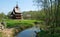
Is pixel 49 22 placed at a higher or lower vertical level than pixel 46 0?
lower

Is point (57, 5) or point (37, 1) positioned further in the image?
point (37, 1)

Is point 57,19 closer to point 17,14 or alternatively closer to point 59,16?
point 59,16

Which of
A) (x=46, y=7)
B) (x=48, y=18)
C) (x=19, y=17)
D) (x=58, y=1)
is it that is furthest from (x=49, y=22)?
(x=19, y=17)

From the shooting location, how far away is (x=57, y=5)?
22078 millimetres

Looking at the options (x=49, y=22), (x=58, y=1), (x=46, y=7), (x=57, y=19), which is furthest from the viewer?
(x=46, y=7)

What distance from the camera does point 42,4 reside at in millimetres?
30688

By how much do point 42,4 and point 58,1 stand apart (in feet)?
31.2

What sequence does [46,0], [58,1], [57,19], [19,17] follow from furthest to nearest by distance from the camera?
[19,17], [46,0], [57,19], [58,1]

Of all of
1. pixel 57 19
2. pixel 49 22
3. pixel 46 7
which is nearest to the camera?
pixel 57 19

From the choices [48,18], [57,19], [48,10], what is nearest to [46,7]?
[48,10]

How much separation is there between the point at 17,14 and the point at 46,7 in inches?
1680

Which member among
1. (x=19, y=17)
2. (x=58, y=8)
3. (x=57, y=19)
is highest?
(x=58, y=8)

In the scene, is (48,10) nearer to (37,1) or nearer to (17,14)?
(37,1)

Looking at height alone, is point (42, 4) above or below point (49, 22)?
above
